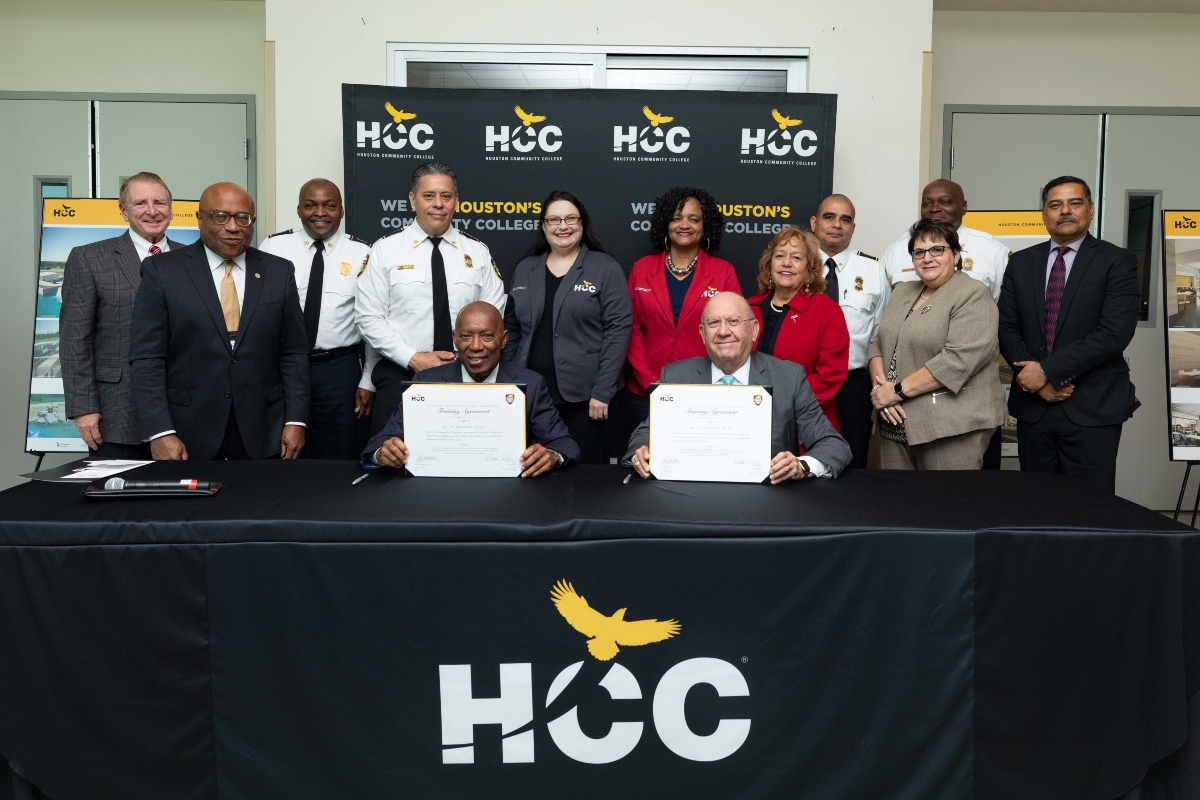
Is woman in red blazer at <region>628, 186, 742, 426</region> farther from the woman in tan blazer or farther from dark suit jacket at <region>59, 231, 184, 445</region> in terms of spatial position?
dark suit jacket at <region>59, 231, 184, 445</region>

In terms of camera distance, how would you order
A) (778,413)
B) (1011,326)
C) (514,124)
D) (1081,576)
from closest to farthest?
(1081,576), (778,413), (1011,326), (514,124)

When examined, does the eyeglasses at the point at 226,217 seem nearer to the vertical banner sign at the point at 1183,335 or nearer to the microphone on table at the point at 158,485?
the microphone on table at the point at 158,485

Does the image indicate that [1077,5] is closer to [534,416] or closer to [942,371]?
[942,371]

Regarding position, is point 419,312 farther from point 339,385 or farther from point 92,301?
point 92,301

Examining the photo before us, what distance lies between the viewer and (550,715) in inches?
71.4

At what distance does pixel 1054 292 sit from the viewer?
324 cm

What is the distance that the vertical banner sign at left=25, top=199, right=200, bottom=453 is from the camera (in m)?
4.32

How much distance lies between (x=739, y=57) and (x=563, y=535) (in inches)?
129

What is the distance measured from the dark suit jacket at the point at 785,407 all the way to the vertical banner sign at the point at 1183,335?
9.04 feet

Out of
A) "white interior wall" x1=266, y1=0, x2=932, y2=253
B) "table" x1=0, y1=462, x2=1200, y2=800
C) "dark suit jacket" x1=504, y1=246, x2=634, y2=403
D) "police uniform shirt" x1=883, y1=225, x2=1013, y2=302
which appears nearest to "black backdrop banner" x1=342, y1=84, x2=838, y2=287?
"white interior wall" x1=266, y1=0, x2=932, y2=253

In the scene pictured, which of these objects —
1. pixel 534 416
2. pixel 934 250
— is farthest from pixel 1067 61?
pixel 534 416

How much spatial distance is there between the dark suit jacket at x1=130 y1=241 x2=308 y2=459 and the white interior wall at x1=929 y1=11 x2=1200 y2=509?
3983 millimetres

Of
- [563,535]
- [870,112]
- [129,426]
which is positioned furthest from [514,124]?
[563,535]

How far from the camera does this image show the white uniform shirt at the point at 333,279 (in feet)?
Answer: 11.7
